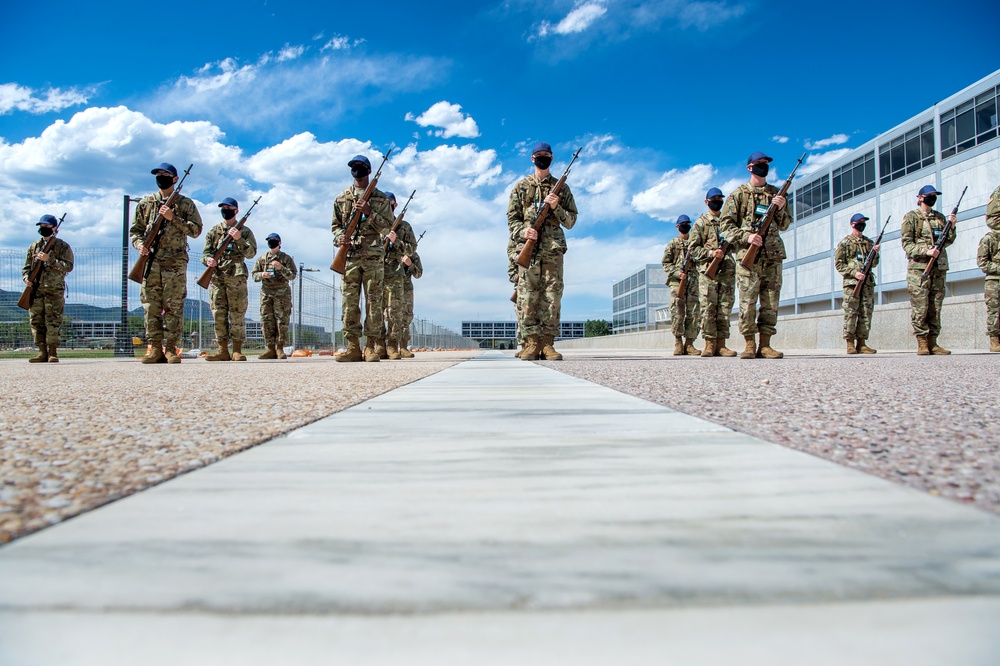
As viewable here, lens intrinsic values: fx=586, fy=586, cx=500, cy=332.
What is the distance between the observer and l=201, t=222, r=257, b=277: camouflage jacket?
10.6 m

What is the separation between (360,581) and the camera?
69cm

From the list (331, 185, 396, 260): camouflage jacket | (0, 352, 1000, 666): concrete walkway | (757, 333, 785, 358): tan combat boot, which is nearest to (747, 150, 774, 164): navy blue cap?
(757, 333, 785, 358): tan combat boot

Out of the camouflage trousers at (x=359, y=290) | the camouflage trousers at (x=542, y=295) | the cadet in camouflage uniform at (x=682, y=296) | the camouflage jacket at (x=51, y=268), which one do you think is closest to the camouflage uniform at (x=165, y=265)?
the camouflage trousers at (x=359, y=290)

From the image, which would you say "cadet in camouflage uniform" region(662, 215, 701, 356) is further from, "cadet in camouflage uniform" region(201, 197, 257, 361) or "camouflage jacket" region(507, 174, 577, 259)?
"cadet in camouflage uniform" region(201, 197, 257, 361)

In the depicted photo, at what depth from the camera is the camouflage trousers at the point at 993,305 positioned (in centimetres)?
887

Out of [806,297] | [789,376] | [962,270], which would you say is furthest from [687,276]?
[806,297]

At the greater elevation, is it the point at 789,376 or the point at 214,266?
the point at 214,266

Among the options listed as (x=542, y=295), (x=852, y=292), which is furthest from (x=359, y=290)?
(x=852, y=292)

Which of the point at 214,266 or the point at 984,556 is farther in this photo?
the point at 214,266

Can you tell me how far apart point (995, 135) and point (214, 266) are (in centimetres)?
3170

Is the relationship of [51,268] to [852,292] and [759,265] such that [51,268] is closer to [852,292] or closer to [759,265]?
[759,265]

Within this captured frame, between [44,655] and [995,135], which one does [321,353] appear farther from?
[995,135]

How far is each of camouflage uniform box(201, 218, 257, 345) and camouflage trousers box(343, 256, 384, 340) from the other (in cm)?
380

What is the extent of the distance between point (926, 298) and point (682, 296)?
4.22 m
